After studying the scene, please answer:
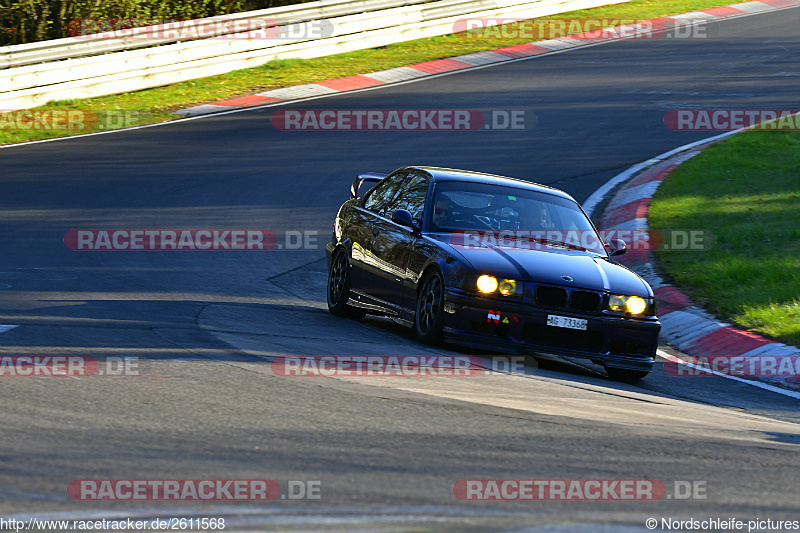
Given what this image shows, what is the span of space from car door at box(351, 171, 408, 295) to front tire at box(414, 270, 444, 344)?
35.5 inches

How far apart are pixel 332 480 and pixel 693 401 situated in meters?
4.09

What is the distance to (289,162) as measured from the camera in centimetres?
1808

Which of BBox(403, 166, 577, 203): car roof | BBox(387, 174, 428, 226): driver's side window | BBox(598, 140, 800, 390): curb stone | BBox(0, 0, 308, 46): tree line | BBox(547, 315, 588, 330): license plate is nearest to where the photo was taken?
BBox(547, 315, 588, 330): license plate

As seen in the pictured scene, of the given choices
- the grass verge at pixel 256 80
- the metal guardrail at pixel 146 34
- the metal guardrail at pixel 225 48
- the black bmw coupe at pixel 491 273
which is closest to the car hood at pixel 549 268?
the black bmw coupe at pixel 491 273

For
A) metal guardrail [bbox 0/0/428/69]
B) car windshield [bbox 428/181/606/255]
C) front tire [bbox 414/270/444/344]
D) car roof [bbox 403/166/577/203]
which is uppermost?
metal guardrail [bbox 0/0/428/69]

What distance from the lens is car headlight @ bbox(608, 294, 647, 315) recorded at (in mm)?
8805

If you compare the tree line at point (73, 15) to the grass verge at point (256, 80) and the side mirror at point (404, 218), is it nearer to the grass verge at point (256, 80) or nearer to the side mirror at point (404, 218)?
the grass verge at point (256, 80)

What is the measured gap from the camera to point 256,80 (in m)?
24.6

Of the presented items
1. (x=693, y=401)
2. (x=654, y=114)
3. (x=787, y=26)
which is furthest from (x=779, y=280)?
(x=787, y=26)

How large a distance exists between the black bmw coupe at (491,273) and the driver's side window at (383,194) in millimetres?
15

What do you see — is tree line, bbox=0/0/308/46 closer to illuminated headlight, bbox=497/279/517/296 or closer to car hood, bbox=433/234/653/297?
car hood, bbox=433/234/653/297

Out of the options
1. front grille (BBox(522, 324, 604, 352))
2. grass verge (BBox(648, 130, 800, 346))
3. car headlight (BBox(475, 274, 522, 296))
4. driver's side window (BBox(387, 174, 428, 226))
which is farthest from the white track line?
driver's side window (BBox(387, 174, 428, 226))

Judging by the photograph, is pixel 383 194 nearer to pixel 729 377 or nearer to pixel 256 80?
pixel 729 377

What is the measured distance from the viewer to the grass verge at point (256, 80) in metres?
20.9
